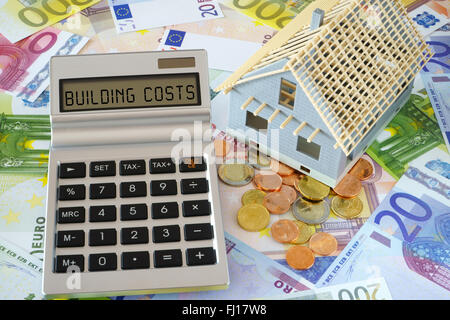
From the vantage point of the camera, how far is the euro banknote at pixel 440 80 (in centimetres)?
119

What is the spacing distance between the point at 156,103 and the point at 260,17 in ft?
1.38

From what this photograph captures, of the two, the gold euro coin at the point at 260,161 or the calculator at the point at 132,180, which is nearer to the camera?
the calculator at the point at 132,180

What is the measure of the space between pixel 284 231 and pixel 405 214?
0.61 ft

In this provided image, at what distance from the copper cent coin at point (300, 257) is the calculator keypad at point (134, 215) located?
121mm

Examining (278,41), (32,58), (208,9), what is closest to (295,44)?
(278,41)

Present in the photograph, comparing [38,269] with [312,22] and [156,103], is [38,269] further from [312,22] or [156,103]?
[312,22]

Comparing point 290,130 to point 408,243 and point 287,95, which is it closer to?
point 287,95

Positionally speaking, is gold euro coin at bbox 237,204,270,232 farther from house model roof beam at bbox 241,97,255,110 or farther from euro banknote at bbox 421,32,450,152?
euro banknote at bbox 421,32,450,152

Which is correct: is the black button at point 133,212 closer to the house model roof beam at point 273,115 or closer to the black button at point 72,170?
the black button at point 72,170

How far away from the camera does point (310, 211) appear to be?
104 centimetres

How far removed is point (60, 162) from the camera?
1.00 metres

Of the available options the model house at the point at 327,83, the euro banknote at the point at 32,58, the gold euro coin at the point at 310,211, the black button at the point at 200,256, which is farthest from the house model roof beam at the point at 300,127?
the euro banknote at the point at 32,58

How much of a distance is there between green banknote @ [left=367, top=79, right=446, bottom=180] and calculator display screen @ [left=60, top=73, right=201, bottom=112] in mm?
314

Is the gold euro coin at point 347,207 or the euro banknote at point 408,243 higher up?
the gold euro coin at point 347,207
